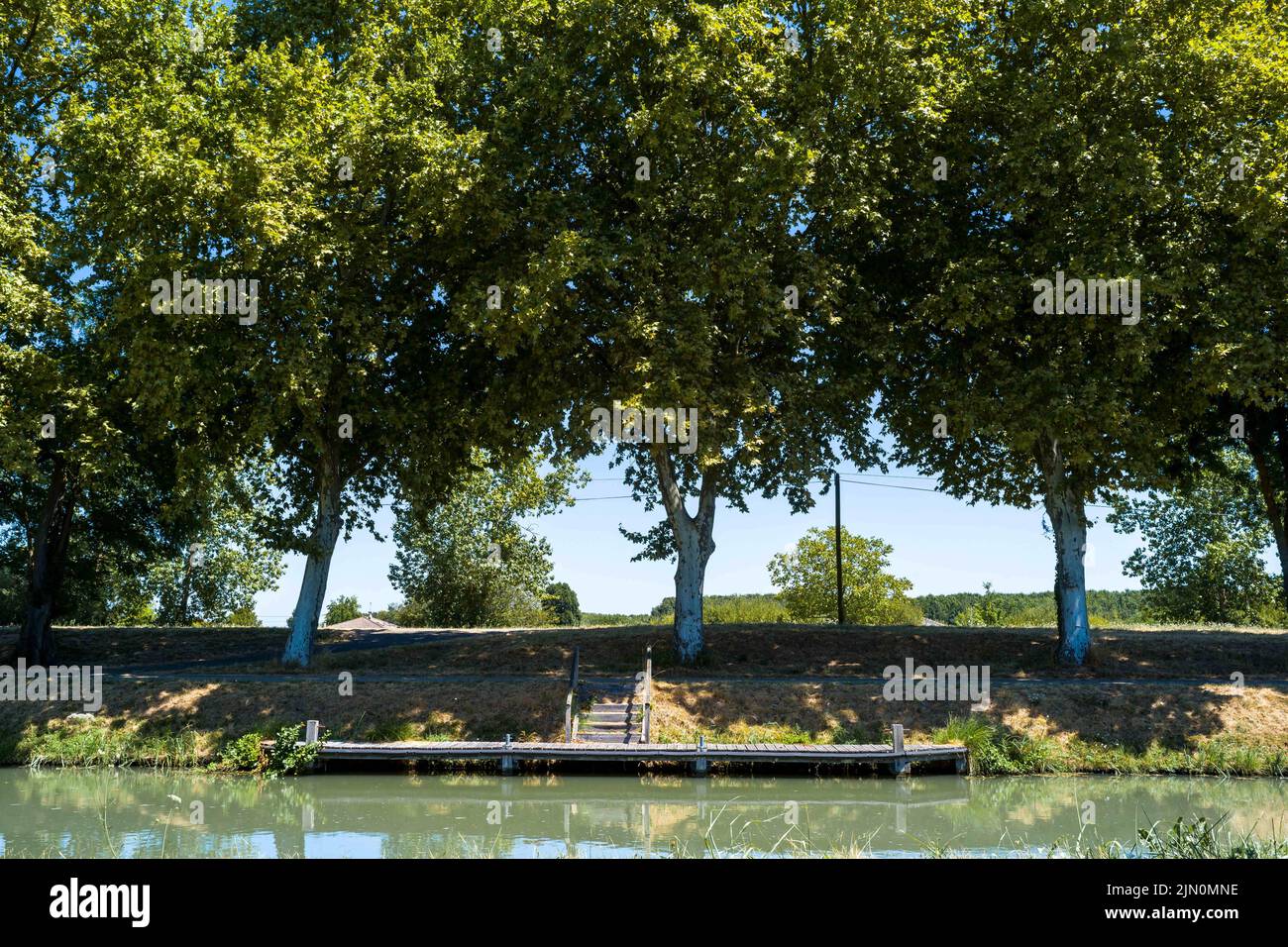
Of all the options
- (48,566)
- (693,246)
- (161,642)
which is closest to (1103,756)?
(693,246)

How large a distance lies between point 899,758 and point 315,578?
671 inches

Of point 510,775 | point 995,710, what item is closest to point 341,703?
point 510,775

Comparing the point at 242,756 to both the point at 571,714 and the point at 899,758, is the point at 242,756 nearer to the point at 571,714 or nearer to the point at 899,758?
the point at 571,714

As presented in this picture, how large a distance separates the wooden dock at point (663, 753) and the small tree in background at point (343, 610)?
4994cm

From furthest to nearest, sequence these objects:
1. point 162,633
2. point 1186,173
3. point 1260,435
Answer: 1. point 162,633
2. point 1260,435
3. point 1186,173

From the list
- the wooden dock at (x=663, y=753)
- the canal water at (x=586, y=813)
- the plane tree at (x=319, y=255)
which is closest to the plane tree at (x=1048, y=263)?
the wooden dock at (x=663, y=753)

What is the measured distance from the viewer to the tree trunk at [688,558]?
2855cm

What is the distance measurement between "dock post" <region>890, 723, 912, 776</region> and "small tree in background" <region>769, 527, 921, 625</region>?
36.6 m

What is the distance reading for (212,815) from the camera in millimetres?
16656

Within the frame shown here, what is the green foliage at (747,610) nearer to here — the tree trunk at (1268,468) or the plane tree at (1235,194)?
the tree trunk at (1268,468)
